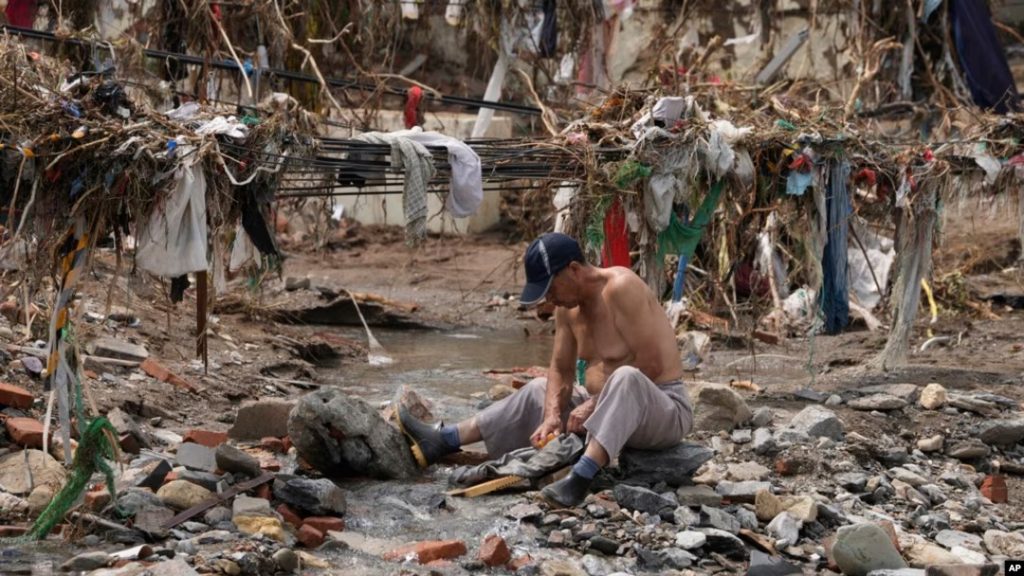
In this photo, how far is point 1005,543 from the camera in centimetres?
629

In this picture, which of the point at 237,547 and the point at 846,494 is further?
the point at 846,494

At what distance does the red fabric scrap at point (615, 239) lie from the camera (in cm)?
825

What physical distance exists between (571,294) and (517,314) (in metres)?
7.24

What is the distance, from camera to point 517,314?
531 inches

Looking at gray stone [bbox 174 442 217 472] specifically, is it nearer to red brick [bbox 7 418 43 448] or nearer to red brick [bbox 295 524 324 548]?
red brick [bbox 7 418 43 448]

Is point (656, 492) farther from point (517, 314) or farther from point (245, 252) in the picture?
point (517, 314)

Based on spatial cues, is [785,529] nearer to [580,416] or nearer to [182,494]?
[580,416]

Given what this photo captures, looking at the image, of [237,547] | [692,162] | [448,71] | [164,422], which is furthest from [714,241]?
[448,71]

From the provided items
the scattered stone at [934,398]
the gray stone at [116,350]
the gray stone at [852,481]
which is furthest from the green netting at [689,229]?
the gray stone at [116,350]

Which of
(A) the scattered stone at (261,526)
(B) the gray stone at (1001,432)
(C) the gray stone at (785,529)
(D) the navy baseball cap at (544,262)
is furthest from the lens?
(B) the gray stone at (1001,432)

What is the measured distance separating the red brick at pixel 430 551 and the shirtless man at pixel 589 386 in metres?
0.62

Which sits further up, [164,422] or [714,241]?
[714,241]

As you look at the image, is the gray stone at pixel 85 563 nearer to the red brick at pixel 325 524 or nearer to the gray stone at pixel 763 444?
→ the red brick at pixel 325 524

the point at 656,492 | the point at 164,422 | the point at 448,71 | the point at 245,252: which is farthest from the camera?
the point at 448,71
